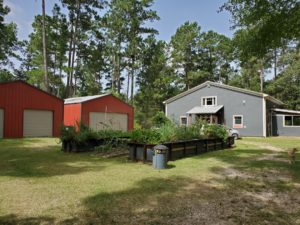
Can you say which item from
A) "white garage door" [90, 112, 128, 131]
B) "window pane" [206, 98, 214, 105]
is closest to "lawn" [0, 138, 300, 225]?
"white garage door" [90, 112, 128, 131]

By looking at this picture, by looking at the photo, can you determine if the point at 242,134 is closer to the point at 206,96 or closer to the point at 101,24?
the point at 206,96

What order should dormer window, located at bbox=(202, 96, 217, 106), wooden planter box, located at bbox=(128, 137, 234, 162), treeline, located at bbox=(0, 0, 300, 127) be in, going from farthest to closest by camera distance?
1. treeline, located at bbox=(0, 0, 300, 127)
2. dormer window, located at bbox=(202, 96, 217, 106)
3. wooden planter box, located at bbox=(128, 137, 234, 162)

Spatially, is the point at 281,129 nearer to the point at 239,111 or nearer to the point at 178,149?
the point at 239,111

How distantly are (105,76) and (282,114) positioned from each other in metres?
26.7

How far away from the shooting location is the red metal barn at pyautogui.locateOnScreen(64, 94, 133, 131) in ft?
61.7

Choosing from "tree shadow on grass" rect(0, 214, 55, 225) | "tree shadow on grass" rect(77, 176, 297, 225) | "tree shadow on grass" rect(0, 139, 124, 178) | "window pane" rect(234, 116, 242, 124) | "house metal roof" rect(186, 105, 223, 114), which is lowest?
"tree shadow on grass" rect(77, 176, 297, 225)

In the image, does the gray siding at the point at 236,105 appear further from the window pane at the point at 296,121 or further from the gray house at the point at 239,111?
the window pane at the point at 296,121

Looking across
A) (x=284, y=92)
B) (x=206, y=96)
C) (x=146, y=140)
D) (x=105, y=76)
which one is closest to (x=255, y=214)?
(x=146, y=140)

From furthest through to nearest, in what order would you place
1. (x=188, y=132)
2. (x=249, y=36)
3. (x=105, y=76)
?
(x=105, y=76)
(x=188, y=132)
(x=249, y=36)

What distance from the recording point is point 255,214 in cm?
367

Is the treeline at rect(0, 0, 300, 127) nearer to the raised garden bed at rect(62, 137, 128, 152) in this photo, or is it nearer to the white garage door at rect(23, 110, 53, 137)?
the white garage door at rect(23, 110, 53, 137)

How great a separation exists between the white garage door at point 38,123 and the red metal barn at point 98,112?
6.10 ft

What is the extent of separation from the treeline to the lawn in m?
18.9

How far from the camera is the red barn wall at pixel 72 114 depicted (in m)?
18.8
